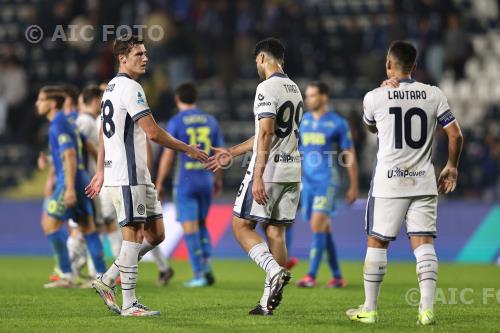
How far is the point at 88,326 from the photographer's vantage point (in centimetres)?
848

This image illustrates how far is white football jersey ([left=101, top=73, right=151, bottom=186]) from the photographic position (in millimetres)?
9102

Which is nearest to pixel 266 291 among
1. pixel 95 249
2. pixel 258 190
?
pixel 258 190

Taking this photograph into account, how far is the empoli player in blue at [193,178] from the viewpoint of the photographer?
43.2 feet

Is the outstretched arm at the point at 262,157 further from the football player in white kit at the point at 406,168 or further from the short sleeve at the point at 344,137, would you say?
the short sleeve at the point at 344,137

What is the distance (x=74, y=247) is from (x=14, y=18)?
46.2 ft

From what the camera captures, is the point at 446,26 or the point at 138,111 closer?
the point at 138,111

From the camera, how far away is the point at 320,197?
13227mm

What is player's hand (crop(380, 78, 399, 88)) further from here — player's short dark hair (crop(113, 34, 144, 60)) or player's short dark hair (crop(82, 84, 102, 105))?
player's short dark hair (crop(82, 84, 102, 105))

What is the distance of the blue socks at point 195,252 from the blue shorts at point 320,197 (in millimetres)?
1536

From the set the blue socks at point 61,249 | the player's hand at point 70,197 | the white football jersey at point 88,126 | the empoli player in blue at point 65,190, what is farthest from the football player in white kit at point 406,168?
the blue socks at point 61,249

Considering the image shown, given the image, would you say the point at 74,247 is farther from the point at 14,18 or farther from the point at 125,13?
the point at 14,18

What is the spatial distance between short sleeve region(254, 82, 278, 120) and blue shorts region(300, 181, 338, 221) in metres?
4.22

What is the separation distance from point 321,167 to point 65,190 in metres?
3.41

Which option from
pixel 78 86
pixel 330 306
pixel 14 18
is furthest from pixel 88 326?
pixel 14 18
